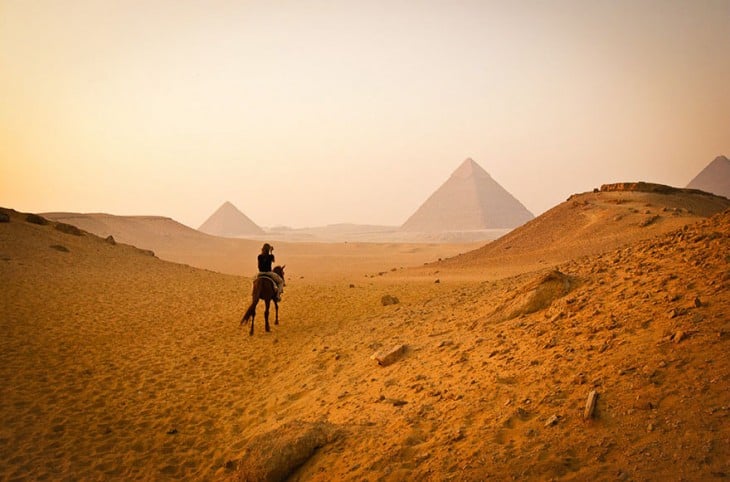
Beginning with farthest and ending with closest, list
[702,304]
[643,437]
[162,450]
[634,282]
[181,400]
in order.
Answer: [181,400]
[634,282]
[162,450]
[702,304]
[643,437]

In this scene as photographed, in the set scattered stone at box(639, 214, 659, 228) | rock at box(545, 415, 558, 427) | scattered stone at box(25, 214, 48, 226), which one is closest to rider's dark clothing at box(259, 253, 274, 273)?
rock at box(545, 415, 558, 427)

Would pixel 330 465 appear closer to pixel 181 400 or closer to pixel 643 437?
pixel 643 437

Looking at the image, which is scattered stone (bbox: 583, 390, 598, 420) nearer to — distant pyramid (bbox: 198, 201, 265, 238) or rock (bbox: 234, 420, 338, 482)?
rock (bbox: 234, 420, 338, 482)

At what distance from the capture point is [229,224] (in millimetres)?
124250

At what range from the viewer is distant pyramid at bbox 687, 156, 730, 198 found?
76812 millimetres

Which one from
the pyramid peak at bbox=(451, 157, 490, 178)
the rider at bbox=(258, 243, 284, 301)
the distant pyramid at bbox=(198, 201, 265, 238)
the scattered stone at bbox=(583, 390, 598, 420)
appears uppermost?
the pyramid peak at bbox=(451, 157, 490, 178)

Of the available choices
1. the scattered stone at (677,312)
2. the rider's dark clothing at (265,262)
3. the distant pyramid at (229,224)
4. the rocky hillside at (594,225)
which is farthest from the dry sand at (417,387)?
the distant pyramid at (229,224)

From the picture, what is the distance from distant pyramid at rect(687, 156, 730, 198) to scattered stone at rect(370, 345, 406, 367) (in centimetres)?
9088

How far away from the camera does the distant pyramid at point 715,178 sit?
252 feet

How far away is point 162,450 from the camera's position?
4793mm

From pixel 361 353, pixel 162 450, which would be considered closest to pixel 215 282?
pixel 361 353

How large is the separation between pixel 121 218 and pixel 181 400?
59761 mm

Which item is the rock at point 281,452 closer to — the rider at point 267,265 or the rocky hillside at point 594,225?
the rider at point 267,265

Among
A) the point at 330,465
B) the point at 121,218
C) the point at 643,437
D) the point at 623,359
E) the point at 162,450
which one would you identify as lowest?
the point at 162,450
